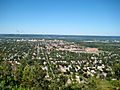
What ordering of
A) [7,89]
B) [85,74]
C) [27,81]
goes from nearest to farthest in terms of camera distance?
[7,89]
[27,81]
[85,74]

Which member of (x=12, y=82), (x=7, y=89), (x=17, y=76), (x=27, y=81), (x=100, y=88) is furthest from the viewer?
(x=100, y=88)

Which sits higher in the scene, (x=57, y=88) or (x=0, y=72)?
(x=0, y=72)

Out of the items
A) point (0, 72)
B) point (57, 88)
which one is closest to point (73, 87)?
point (57, 88)

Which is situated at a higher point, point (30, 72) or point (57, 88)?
point (30, 72)

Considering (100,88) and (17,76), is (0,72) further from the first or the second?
(100,88)

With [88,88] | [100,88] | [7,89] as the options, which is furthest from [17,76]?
[100,88]

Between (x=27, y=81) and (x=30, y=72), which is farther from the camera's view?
(x=30, y=72)

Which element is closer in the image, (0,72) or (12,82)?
(12,82)

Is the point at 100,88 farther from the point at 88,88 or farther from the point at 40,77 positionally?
the point at 40,77

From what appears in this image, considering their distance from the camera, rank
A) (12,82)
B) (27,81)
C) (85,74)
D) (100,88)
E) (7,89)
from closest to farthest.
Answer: (7,89) < (12,82) < (27,81) < (100,88) < (85,74)
